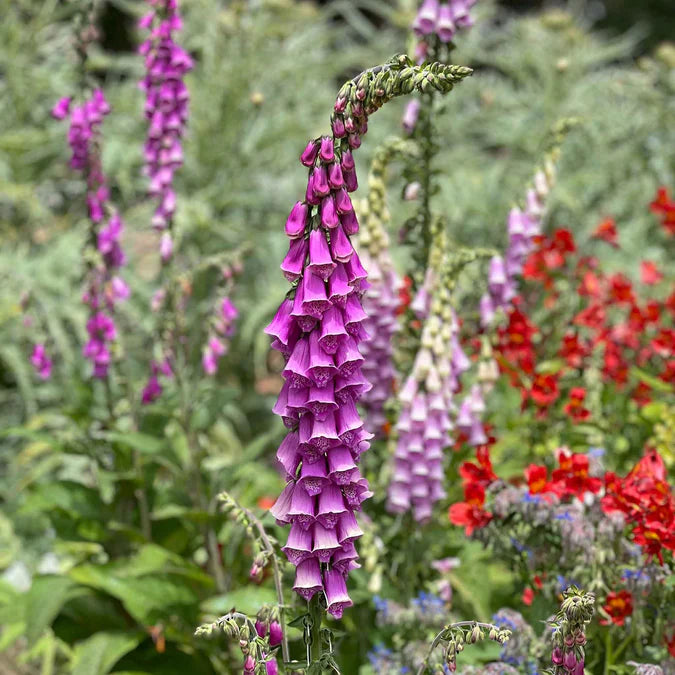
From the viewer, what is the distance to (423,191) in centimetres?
261

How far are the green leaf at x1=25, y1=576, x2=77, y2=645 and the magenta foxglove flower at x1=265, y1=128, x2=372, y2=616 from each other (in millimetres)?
1317

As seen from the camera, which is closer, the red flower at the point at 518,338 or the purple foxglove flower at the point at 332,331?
the purple foxglove flower at the point at 332,331

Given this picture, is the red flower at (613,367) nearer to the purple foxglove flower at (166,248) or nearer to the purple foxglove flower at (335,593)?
the purple foxglove flower at (166,248)

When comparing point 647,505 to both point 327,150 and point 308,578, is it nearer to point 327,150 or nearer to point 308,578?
point 308,578

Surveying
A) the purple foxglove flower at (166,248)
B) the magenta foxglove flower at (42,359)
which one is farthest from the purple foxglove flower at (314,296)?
the magenta foxglove flower at (42,359)

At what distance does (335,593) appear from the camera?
1.61 meters

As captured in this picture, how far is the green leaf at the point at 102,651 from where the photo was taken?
2602 mm

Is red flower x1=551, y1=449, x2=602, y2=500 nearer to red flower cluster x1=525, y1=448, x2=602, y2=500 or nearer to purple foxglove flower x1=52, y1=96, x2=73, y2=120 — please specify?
red flower cluster x1=525, y1=448, x2=602, y2=500

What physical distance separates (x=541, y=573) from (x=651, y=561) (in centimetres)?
32

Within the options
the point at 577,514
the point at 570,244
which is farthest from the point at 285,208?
the point at 577,514

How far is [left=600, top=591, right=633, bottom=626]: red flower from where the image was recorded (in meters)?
2.03

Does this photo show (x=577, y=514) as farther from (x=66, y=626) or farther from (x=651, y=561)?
(x=66, y=626)

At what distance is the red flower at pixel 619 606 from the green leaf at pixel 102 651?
143 cm

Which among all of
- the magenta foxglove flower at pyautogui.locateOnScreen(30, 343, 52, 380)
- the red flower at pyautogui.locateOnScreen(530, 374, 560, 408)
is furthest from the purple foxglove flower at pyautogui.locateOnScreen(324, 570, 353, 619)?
the magenta foxglove flower at pyautogui.locateOnScreen(30, 343, 52, 380)
